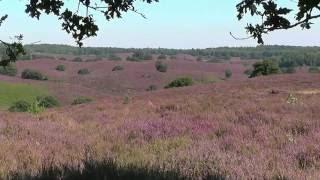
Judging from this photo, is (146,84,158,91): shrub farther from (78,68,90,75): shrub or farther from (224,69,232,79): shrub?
(78,68,90,75): shrub

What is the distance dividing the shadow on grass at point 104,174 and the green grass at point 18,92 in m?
66.2

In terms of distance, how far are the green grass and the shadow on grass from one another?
66.2 m

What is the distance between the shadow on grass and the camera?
6.52 m

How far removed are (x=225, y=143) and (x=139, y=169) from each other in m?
3.52

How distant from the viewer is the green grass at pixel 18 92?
74.4 metres

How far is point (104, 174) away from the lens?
21.6 feet

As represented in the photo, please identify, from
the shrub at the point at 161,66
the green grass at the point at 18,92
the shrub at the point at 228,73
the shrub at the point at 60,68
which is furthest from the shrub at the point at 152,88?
the shrub at the point at 60,68

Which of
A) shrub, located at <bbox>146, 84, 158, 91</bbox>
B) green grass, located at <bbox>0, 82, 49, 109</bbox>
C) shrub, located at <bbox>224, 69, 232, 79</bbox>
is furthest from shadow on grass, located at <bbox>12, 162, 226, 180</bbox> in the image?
shrub, located at <bbox>224, 69, 232, 79</bbox>

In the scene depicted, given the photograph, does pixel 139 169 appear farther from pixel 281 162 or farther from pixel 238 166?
pixel 281 162

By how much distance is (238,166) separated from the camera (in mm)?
7574

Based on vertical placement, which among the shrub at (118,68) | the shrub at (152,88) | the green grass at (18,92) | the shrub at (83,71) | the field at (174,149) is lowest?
the shrub at (152,88)

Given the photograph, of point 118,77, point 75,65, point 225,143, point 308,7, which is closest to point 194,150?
point 225,143

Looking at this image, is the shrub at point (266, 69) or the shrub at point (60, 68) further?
the shrub at point (60, 68)

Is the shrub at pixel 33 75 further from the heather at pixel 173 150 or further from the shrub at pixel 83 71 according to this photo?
the heather at pixel 173 150
